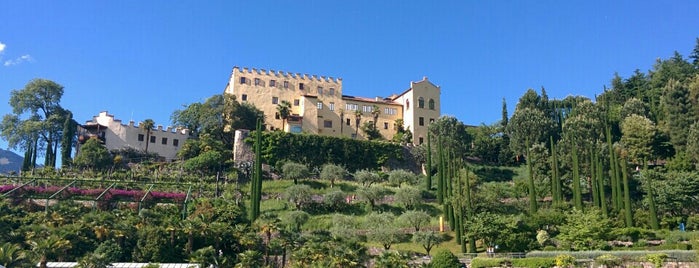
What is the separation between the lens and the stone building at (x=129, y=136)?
68438 mm

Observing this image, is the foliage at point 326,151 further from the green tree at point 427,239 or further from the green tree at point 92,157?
the green tree at point 427,239

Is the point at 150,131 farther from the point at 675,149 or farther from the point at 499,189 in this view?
the point at 675,149

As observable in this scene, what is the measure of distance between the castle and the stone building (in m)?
10.9

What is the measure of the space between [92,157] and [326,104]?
30.1 m

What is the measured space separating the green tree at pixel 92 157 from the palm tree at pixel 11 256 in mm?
29755

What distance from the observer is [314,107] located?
259 ft

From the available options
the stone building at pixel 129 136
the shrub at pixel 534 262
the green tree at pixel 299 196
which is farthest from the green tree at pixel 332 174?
the shrub at pixel 534 262

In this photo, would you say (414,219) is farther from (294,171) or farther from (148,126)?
(148,126)

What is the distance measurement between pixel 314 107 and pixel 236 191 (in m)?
25.7

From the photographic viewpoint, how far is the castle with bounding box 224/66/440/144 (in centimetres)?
7875

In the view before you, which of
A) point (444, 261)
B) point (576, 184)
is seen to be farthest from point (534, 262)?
point (576, 184)

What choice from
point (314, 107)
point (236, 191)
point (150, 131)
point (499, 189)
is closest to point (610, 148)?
point (499, 189)

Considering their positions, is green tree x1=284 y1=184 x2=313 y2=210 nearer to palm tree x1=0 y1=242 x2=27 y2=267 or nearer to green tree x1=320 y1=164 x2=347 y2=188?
green tree x1=320 y1=164 x2=347 y2=188

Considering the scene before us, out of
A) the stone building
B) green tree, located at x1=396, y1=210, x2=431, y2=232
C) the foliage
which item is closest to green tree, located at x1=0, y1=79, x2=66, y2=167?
the stone building
